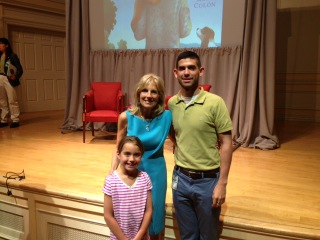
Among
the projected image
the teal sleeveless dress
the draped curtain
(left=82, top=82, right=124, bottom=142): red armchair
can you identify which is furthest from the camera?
(left=82, top=82, right=124, bottom=142): red armchair

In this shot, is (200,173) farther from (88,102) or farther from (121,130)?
(88,102)

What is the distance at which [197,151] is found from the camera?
64.1 inches

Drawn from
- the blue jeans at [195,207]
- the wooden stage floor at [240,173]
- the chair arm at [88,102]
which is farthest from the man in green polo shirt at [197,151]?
the chair arm at [88,102]

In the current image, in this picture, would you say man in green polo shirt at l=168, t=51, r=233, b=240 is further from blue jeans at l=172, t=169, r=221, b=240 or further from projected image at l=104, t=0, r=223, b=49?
projected image at l=104, t=0, r=223, b=49

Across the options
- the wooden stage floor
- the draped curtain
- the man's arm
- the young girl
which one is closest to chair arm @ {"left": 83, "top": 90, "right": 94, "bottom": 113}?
the wooden stage floor

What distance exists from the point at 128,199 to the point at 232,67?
10.2 ft

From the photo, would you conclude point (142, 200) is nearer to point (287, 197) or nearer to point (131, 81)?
point (287, 197)

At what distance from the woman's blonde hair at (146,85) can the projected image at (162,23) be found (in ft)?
9.87

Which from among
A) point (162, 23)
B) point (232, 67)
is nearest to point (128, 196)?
point (232, 67)

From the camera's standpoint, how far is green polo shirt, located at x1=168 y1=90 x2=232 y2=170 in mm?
1565

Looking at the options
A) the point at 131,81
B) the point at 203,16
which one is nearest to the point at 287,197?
the point at 203,16

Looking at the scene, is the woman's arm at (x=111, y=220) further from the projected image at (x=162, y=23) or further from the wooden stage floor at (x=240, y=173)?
the projected image at (x=162, y=23)

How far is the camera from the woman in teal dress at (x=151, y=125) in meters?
1.64

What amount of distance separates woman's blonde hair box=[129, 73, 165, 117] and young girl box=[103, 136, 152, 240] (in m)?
0.16
